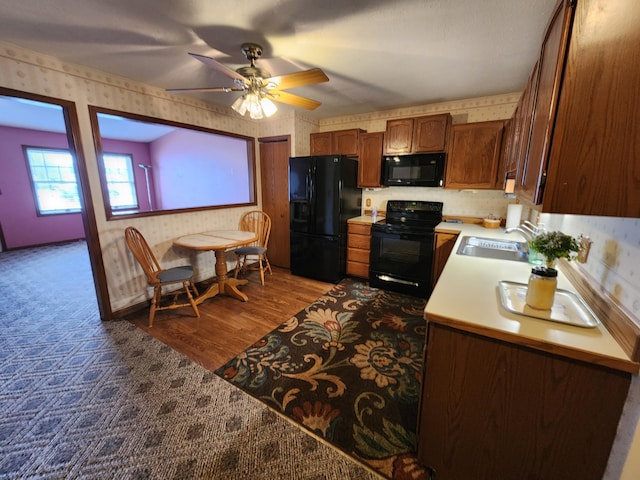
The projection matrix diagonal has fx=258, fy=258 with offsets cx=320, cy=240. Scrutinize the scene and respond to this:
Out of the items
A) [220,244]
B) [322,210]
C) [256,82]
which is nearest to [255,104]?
[256,82]

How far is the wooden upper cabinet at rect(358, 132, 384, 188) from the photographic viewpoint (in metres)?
3.47

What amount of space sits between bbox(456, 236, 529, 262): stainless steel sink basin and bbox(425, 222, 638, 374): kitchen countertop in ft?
1.29

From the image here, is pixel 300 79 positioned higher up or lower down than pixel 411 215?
higher up

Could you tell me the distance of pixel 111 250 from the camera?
2.62 m

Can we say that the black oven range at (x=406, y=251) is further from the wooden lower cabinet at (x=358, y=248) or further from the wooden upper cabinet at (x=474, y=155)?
the wooden upper cabinet at (x=474, y=155)

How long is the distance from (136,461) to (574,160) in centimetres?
225

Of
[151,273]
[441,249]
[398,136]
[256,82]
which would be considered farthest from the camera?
[398,136]

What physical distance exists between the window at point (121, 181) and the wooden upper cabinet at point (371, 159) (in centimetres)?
620

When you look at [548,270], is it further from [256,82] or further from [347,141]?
[347,141]

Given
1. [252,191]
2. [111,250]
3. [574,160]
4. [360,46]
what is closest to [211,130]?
[252,191]

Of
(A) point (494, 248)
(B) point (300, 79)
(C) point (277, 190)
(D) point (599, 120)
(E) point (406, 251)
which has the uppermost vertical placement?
(B) point (300, 79)

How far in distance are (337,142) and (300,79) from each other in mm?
1949

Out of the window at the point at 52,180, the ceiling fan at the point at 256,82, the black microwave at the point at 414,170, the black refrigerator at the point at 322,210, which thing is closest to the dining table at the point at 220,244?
the black refrigerator at the point at 322,210

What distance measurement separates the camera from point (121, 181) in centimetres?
649
